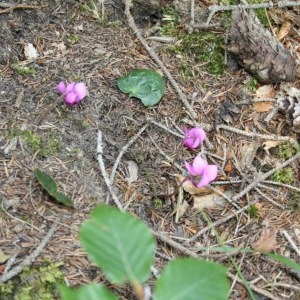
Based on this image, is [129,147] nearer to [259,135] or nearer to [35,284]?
[259,135]

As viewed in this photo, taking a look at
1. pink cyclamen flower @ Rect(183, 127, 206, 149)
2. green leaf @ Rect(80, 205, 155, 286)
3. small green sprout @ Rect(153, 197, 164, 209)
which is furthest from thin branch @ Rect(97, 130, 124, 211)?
green leaf @ Rect(80, 205, 155, 286)

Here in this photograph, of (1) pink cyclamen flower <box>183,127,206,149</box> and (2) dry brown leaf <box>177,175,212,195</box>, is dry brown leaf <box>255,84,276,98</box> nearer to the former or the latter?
(1) pink cyclamen flower <box>183,127,206,149</box>

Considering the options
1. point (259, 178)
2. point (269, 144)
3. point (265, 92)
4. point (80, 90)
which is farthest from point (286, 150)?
point (80, 90)

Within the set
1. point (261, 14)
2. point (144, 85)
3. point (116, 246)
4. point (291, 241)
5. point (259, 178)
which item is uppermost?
point (116, 246)

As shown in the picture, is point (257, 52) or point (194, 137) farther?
point (257, 52)

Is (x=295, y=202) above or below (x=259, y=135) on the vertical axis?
below

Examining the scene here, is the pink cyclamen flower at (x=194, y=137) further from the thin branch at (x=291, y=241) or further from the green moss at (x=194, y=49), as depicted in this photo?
the thin branch at (x=291, y=241)
